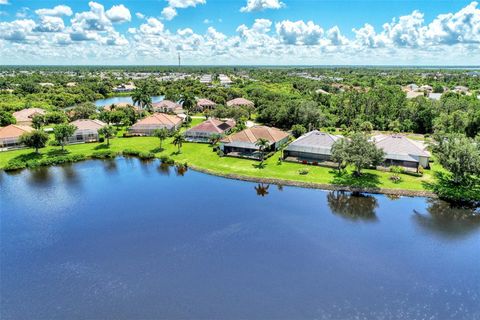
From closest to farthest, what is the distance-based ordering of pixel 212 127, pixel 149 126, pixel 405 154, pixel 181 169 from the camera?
pixel 405 154, pixel 181 169, pixel 212 127, pixel 149 126

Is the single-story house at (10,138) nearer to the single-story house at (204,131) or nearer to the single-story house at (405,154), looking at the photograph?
the single-story house at (204,131)

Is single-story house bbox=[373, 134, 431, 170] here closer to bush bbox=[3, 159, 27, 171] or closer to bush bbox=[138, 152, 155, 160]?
bush bbox=[138, 152, 155, 160]

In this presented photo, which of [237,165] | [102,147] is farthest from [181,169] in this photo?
[102,147]

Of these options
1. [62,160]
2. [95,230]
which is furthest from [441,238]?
[62,160]

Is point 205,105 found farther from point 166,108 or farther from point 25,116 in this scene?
point 25,116

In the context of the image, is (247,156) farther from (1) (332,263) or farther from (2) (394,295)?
(2) (394,295)

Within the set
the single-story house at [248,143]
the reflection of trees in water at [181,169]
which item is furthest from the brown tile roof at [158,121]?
the reflection of trees in water at [181,169]
